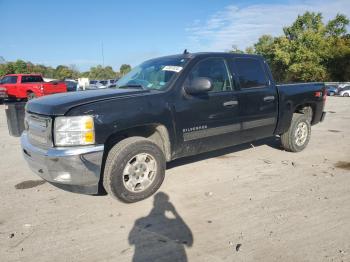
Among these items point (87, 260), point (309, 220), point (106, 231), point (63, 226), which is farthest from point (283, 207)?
point (63, 226)

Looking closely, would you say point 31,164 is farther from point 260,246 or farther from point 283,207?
point 283,207

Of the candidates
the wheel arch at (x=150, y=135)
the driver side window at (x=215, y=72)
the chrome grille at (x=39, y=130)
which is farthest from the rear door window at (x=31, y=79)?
the wheel arch at (x=150, y=135)

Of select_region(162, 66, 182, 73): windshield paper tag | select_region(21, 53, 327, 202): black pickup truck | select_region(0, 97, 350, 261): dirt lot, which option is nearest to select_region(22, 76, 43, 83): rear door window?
select_region(0, 97, 350, 261): dirt lot

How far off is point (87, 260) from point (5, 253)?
811 millimetres

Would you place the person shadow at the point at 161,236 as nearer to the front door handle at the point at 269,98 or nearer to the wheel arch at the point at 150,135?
the wheel arch at the point at 150,135

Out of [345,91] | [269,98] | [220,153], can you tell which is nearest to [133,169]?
[220,153]

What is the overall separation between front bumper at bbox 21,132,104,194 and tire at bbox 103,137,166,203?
0.60 feet

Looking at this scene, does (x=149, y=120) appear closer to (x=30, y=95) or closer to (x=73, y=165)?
(x=73, y=165)

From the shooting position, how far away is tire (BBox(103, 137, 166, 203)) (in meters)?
3.75

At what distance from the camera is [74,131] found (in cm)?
349

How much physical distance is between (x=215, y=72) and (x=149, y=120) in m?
1.48

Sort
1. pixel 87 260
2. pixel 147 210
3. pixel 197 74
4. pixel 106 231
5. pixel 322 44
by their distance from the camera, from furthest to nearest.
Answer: pixel 322 44
pixel 197 74
pixel 147 210
pixel 106 231
pixel 87 260

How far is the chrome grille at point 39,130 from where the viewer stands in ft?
11.9

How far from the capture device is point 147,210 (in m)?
3.78
